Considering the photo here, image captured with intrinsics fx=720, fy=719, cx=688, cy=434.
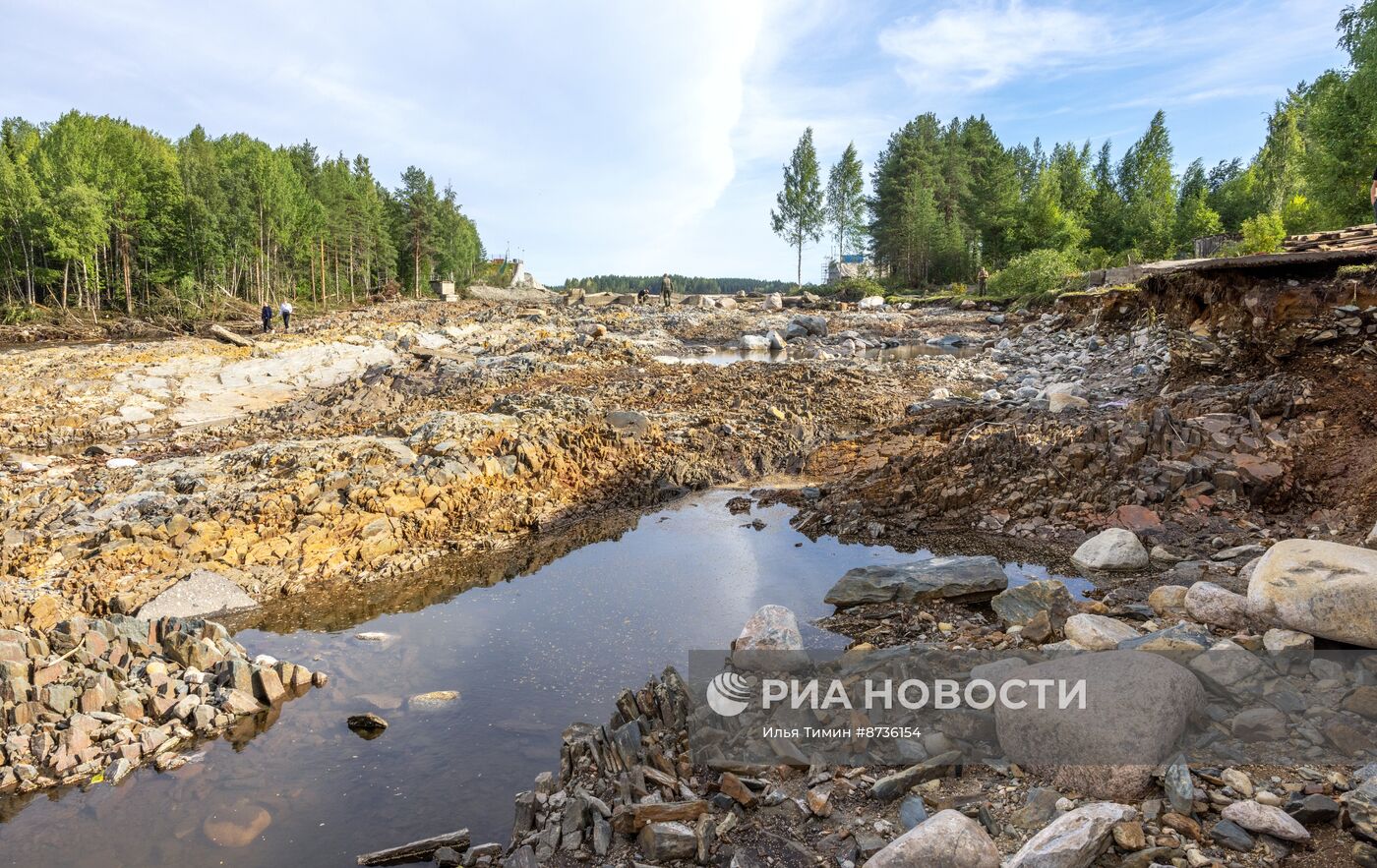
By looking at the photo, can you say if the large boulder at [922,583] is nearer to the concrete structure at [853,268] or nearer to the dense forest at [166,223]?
the dense forest at [166,223]

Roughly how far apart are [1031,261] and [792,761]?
38948mm

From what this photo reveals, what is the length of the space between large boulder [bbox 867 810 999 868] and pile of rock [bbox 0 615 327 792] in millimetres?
4942

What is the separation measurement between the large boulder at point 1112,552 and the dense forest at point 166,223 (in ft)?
170

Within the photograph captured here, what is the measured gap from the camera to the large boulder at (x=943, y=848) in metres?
3.09

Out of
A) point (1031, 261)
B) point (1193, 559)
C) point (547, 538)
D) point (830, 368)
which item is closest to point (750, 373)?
point (830, 368)

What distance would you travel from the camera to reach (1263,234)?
28.0 metres

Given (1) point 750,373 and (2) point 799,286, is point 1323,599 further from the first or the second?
(2) point 799,286

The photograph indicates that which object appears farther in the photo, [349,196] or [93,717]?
[349,196]

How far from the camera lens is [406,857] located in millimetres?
4133

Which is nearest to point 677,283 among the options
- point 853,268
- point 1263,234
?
point 853,268

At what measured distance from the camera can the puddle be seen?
26500 millimetres

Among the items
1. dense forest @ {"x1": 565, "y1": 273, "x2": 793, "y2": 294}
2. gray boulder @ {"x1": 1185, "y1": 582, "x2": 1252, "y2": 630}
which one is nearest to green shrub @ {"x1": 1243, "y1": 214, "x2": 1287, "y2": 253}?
gray boulder @ {"x1": 1185, "y1": 582, "x2": 1252, "y2": 630}

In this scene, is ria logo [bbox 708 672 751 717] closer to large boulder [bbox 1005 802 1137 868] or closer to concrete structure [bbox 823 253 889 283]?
large boulder [bbox 1005 802 1137 868]

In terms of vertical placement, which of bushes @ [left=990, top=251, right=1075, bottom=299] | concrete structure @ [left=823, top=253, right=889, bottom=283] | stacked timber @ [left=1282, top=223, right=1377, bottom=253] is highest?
concrete structure @ [left=823, top=253, right=889, bottom=283]
